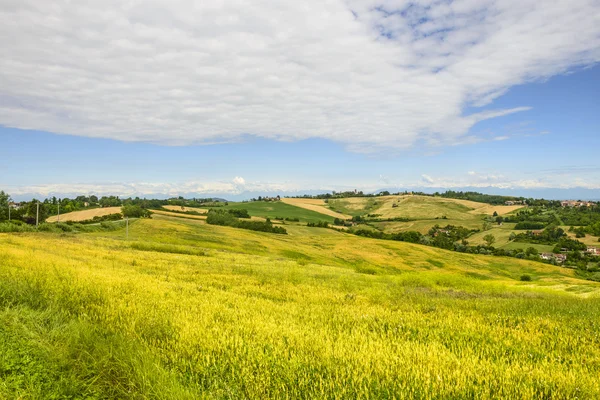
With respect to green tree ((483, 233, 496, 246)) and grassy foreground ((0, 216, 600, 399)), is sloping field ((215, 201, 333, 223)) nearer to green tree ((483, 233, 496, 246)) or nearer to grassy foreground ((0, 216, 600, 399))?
green tree ((483, 233, 496, 246))

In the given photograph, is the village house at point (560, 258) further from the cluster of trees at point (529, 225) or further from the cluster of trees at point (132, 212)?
the cluster of trees at point (132, 212)

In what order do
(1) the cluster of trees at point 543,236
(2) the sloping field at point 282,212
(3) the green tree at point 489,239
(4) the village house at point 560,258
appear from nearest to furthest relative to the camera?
(4) the village house at point 560,258 < (3) the green tree at point 489,239 < (1) the cluster of trees at point 543,236 < (2) the sloping field at point 282,212

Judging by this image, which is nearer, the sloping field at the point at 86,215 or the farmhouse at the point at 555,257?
the sloping field at the point at 86,215

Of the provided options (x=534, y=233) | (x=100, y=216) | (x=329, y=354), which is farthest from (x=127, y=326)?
(x=534, y=233)

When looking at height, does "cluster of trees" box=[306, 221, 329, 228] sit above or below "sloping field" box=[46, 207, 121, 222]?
below

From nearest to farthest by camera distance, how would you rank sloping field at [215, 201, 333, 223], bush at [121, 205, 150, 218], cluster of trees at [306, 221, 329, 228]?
bush at [121, 205, 150, 218]
cluster of trees at [306, 221, 329, 228]
sloping field at [215, 201, 333, 223]

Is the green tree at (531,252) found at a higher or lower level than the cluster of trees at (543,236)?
lower

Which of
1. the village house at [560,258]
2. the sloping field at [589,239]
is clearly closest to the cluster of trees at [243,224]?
the village house at [560,258]

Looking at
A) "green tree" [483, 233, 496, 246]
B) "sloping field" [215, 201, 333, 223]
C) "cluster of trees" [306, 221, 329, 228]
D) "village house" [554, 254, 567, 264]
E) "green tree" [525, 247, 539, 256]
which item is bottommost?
"village house" [554, 254, 567, 264]

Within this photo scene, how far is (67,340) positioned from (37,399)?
1.74 m

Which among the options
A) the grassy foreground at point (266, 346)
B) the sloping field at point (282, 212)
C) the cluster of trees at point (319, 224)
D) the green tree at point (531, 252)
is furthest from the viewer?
the sloping field at point (282, 212)

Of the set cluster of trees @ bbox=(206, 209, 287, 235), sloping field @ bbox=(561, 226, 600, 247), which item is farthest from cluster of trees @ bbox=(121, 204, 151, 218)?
sloping field @ bbox=(561, 226, 600, 247)

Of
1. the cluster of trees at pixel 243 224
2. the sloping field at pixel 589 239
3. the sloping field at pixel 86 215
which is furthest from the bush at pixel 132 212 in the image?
the sloping field at pixel 589 239

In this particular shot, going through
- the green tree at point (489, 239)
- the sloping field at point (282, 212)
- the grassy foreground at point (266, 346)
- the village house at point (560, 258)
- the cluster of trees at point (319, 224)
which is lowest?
the village house at point (560, 258)
